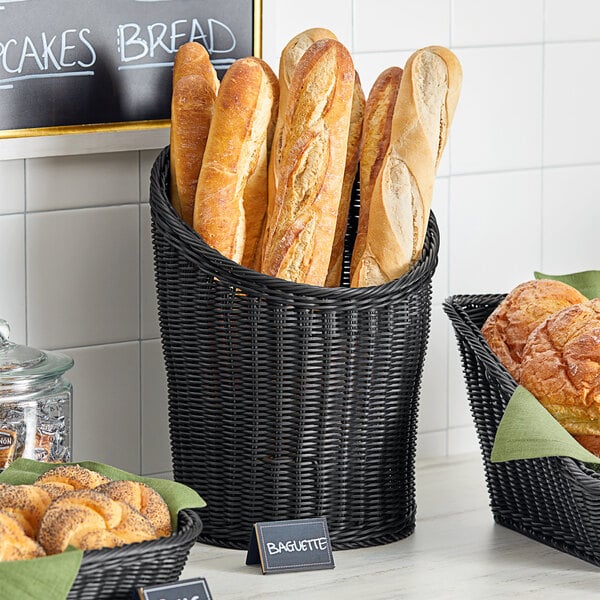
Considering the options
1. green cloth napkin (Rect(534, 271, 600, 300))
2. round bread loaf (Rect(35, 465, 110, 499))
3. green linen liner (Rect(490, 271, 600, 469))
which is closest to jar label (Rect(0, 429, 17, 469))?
round bread loaf (Rect(35, 465, 110, 499))

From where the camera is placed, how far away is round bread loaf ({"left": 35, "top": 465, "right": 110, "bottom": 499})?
3.61 feet

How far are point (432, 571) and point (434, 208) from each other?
0.63 meters

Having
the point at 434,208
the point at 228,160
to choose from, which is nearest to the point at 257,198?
the point at 228,160

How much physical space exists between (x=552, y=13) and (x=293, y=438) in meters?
0.89

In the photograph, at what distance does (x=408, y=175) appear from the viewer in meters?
1.36

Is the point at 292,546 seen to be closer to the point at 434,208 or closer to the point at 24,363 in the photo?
the point at 24,363

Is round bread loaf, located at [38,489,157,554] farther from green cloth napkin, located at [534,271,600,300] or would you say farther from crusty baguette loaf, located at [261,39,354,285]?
green cloth napkin, located at [534,271,600,300]

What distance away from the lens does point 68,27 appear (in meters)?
1.43

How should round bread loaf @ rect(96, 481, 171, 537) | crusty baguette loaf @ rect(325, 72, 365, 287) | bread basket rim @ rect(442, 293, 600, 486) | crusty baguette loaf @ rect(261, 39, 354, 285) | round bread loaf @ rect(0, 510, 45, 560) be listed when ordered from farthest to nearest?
crusty baguette loaf @ rect(325, 72, 365, 287) < crusty baguette loaf @ rect(261, 39, 354, 285) < bread basket rim @ rect(442, 293, 600, 486) < round bread loaf @ rect(96, 481, 171, 537) < round bread loaf @ rect(0, 510, 45, 560)

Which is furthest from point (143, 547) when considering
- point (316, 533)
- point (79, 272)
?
point (79, 272)

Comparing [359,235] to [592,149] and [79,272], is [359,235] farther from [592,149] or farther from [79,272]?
[592,149]

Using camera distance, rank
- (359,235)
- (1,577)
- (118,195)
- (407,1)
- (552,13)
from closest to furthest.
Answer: (1,577)
(359,235)
(118,195)
(407,1)
(552,13)

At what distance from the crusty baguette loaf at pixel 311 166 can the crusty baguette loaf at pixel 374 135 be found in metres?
0.07

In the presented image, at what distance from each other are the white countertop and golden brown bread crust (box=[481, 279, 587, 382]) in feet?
0.72
